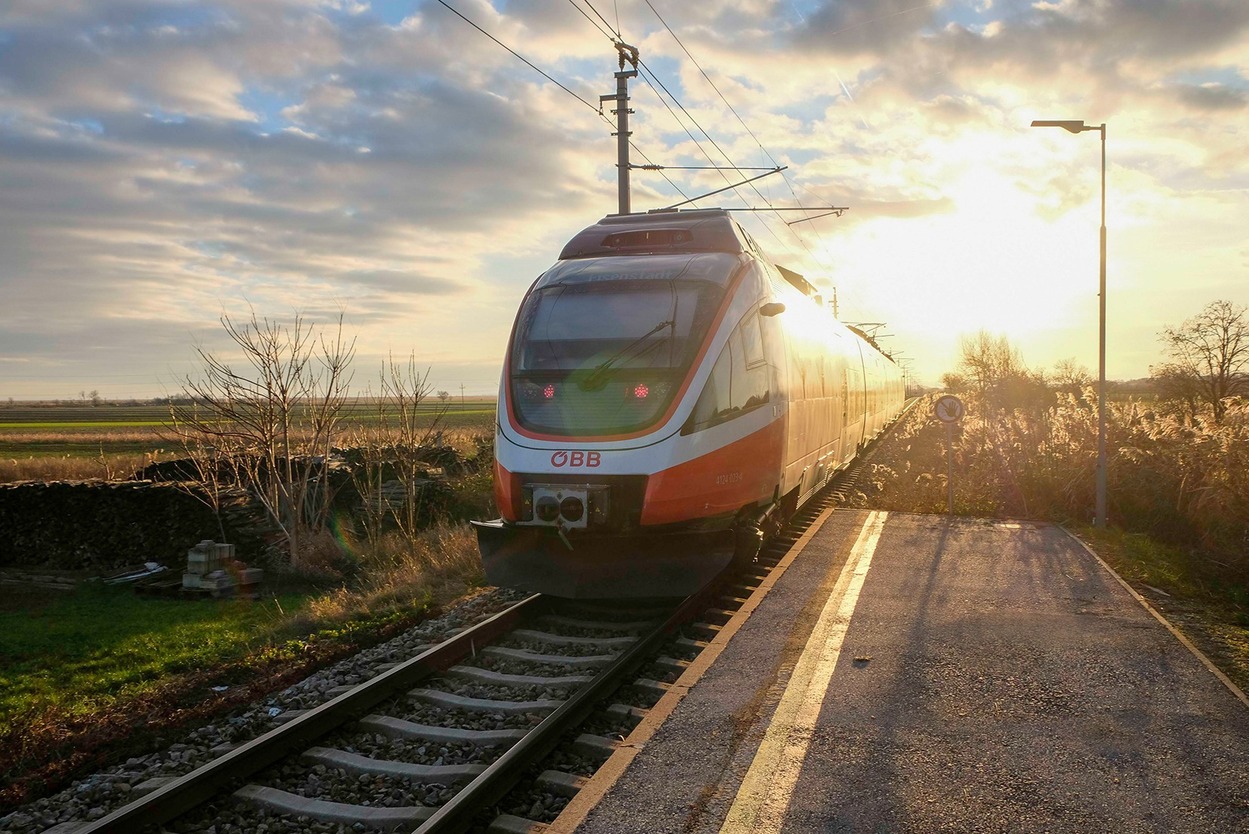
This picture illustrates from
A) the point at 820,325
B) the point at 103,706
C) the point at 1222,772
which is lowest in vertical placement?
the point at 103,706

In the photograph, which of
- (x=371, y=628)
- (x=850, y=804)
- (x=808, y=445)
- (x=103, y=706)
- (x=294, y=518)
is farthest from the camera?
(x=294, y=518)

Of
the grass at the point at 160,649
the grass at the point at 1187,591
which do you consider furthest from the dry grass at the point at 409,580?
the grass at the point at 1187,591

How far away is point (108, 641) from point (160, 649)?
1.34 meters

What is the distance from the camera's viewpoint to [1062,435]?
59.9 feet

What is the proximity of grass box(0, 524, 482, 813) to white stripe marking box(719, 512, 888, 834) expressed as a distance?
13.3ft

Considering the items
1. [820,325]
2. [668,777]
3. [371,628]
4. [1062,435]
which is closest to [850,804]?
[668,777]

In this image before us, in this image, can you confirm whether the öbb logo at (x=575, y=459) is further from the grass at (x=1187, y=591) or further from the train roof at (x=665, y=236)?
the grass at (x=1187, y=591)

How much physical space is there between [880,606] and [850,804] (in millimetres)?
4205

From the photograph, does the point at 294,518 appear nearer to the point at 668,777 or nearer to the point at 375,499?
the point at 375,499

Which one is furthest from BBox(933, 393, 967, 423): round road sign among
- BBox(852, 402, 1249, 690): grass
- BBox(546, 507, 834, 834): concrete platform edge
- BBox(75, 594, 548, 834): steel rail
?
BBox(75, 594, 548, 834): steel rail

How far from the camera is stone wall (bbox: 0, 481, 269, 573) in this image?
58.9 ft

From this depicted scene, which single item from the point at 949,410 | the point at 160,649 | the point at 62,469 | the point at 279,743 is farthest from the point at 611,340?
the point at 62,469

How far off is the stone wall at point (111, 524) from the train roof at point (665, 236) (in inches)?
431

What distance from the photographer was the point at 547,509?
7770 mm
